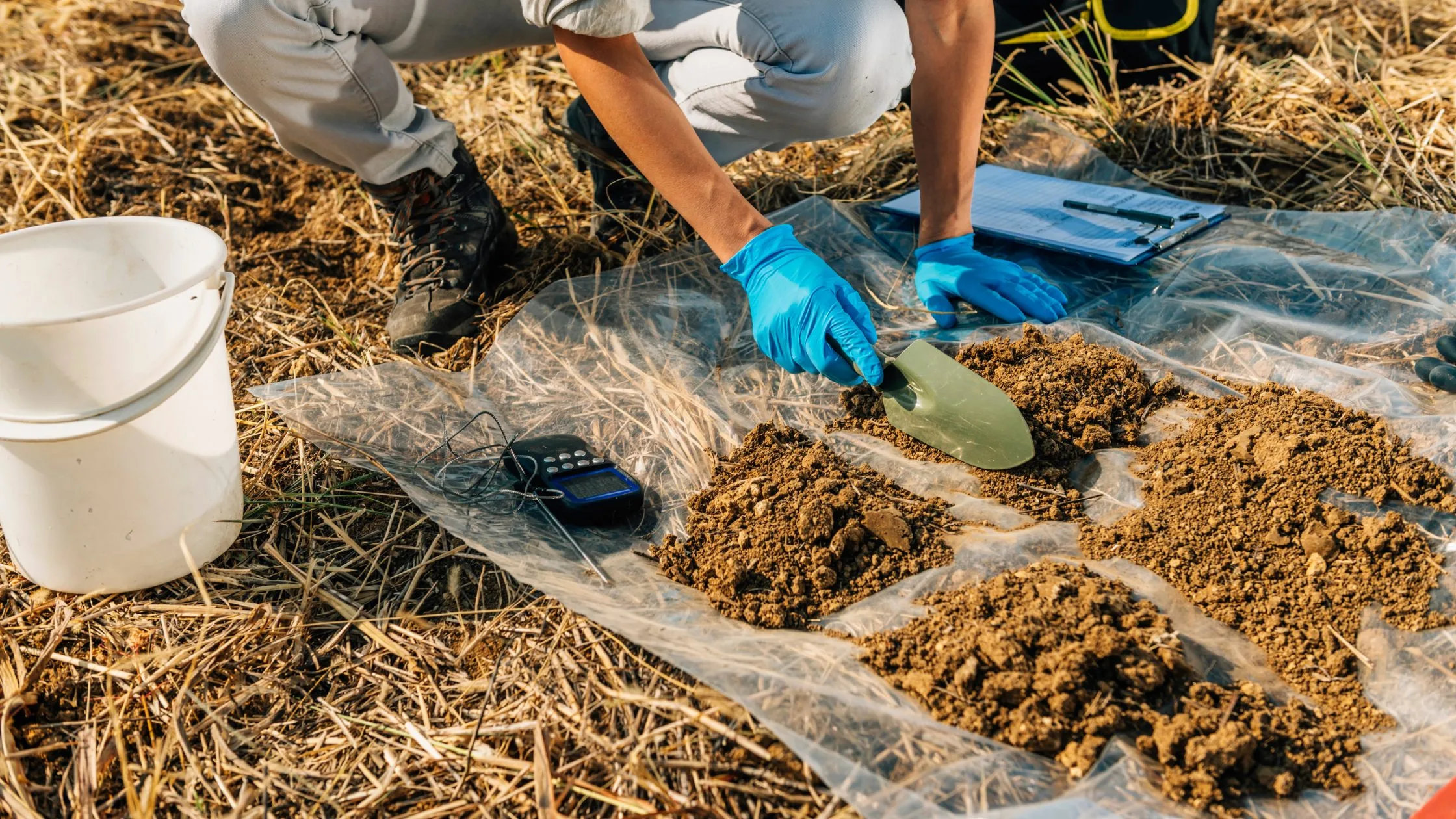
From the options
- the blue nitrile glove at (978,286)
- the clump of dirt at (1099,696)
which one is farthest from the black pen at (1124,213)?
the clump of dirt at (1099,696)

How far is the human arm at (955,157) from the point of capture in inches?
78.1

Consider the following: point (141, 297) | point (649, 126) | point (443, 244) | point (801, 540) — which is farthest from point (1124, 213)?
point (141, 297)

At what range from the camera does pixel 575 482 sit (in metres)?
1.66

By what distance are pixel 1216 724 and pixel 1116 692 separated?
0.11m

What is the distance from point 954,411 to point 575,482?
0.60 metres

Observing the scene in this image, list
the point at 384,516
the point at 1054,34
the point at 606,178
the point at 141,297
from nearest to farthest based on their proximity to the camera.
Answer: the point at 141,297
the point at 384,516
the point at 606,178
the point at 1054,34

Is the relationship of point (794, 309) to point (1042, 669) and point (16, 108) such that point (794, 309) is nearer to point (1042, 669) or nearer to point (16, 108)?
point (1042, 669)

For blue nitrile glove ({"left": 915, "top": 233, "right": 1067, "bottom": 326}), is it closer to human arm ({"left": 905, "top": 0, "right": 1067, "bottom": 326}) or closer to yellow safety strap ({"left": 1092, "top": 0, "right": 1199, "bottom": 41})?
human arm ({"left": 905, "top": 0, "right": 1067, "bottom": 326})

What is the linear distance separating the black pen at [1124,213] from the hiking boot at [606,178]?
3.05ft

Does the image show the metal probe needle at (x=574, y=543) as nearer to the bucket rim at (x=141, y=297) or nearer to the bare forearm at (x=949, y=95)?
the bucket rim at (x=141, y=297)

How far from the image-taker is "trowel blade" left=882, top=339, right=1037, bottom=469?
5.33 feet

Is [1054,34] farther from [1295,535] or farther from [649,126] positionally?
[1295,535]

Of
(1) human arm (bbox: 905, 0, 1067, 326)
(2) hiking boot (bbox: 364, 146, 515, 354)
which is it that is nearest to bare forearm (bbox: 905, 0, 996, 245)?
(1) human arm (bbox: 905, 0, 1067, 326)

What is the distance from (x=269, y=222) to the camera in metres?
2.69
